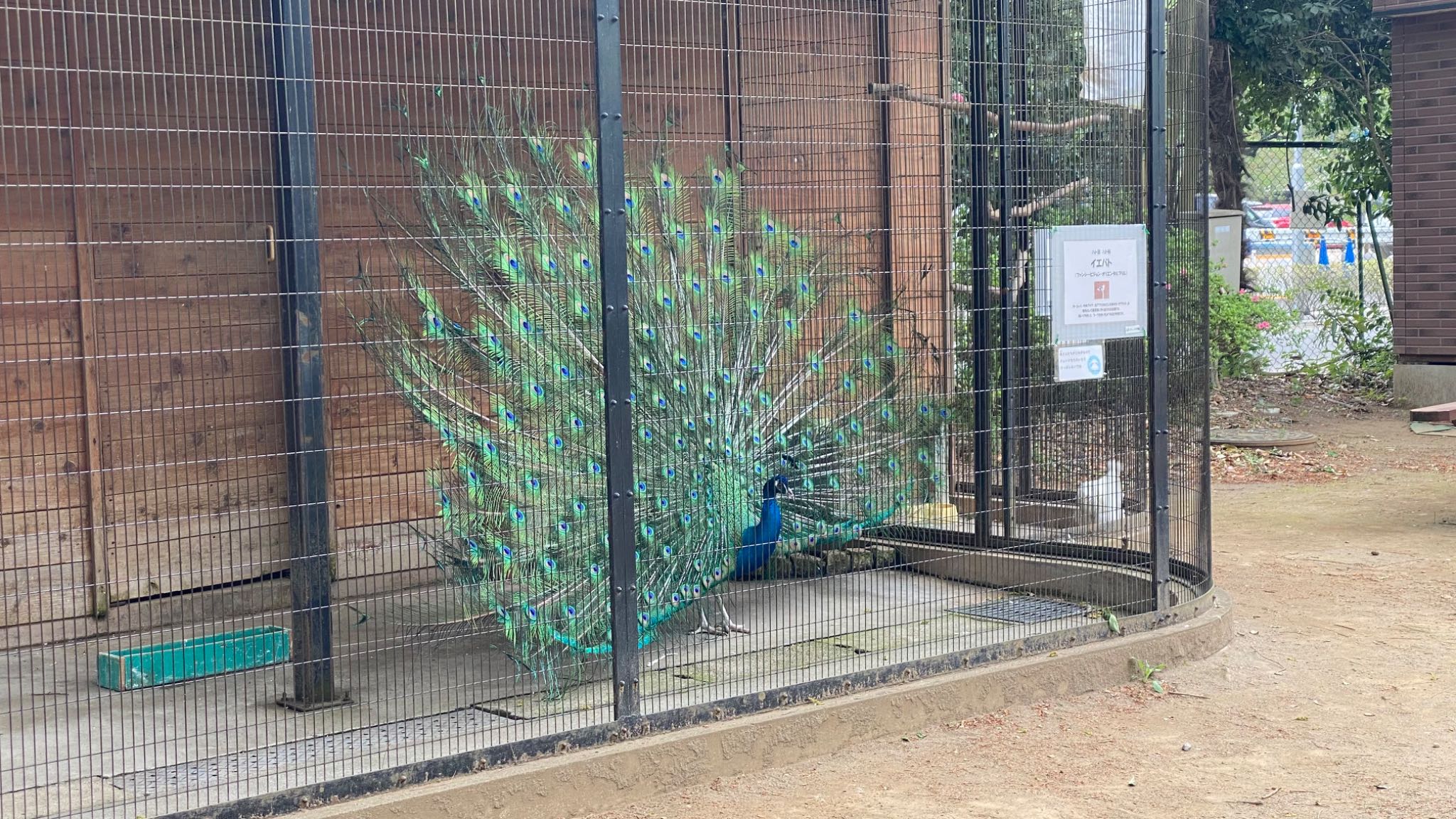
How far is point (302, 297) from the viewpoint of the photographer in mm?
4957

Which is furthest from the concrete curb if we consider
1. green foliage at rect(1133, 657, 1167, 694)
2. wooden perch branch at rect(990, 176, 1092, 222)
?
wooden perch branch at rect(990, 176, 1092, 222)

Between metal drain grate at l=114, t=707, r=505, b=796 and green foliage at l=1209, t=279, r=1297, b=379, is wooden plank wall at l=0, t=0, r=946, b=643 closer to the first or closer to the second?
metal drain grate at l=114, t=707, r=505, b=796

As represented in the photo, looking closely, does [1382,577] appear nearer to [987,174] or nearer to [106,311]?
[987,174]

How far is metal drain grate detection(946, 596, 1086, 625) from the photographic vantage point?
22.0 ft

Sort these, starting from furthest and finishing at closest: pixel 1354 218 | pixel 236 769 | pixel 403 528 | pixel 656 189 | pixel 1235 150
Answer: pixel 1354 218, pixel 1235 150, pixel 403 528, pixel 656 189, pixel 236 769

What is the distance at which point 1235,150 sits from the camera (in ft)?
54.1

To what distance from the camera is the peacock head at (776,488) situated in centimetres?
638

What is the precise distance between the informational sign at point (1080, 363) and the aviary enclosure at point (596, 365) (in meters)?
0.02

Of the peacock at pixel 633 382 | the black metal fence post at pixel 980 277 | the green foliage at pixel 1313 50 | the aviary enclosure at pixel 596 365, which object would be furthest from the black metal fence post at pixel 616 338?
the green foliage at pixel 1313 50

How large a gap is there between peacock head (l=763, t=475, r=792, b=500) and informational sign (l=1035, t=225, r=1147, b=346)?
1.32 metres

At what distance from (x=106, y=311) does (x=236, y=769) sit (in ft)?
9.08

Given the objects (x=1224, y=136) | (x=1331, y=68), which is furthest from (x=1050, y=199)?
(x=1331, y=68)

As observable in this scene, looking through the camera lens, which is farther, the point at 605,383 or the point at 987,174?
the point at 987,174

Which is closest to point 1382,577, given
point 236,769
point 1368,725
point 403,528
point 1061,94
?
point 1368,725
